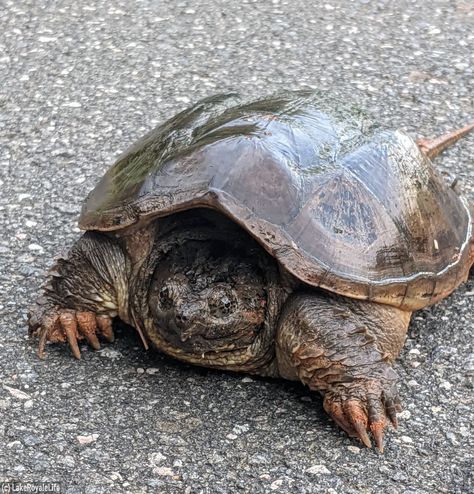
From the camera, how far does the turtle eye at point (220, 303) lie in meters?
2.91

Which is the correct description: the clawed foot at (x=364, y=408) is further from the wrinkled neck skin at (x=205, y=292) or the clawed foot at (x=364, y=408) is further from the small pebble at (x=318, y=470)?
the wrinkled neck skin at (x=205, y=292)

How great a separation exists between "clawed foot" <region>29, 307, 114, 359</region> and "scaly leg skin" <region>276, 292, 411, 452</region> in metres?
0.67

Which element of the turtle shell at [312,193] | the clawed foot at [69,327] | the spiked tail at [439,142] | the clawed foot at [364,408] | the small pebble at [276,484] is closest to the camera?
the small pebble at [276,484]

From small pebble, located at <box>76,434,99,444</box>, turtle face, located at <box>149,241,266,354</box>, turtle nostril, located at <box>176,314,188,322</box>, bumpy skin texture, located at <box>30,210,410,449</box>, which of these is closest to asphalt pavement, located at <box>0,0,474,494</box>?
small pebble, located at <box>76,434,99,444</box>

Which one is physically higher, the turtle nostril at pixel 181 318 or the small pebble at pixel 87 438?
the turtle nostril at pixel 181 318

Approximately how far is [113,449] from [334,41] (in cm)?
378

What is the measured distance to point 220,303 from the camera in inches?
115

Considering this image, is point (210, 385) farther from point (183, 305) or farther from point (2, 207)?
point (2, 207)

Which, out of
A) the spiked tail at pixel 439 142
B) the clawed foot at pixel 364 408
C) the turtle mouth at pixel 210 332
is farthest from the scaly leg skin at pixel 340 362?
the spiked tail at pixel 439 142

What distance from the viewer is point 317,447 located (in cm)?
Result: 288

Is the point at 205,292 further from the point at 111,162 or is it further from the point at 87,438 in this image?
the point at 111,162

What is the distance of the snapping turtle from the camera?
2926mm

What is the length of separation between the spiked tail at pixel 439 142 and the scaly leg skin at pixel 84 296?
182 centimetres

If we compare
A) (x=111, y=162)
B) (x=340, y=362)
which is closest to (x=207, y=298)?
(x=340, y=362)
